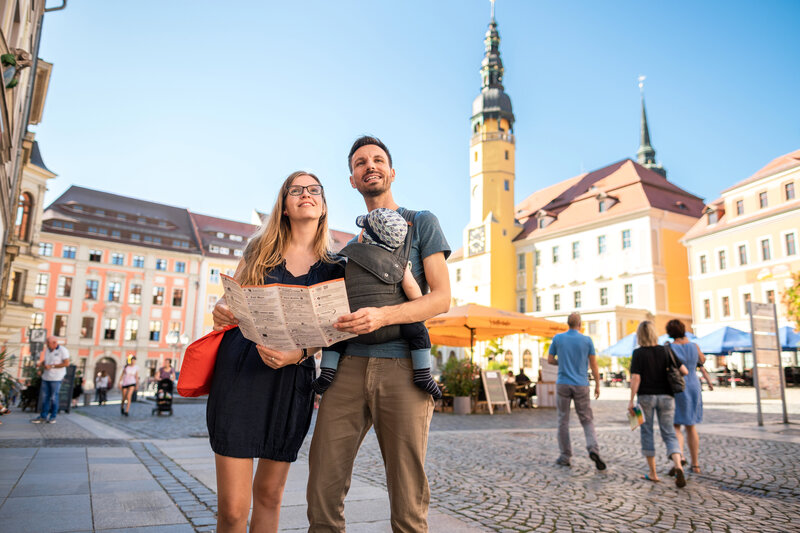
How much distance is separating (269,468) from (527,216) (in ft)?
191

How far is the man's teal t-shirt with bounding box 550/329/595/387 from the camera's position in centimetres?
741

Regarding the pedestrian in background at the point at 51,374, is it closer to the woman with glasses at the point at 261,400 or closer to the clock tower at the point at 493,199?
the woman with glasses at the point at 261,400

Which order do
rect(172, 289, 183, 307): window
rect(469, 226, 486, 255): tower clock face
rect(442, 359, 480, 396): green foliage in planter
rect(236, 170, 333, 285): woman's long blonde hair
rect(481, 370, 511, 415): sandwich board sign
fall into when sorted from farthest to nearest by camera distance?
rect(469, 226, 486, 255): tower clock face, rect(172, 289, 183, 307): window, rect(442, 359, 480, 396): green foliage in planter, rect(481, 370, 511, 415): sandwich board sign, rect(236, 170, 333, 285): woman's long blonde hair

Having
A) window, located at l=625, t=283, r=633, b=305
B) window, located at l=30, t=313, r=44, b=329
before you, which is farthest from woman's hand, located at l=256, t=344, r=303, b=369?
window, located at l=30, t=313, r=44, b=329

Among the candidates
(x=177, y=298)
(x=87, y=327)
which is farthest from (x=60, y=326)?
(x=177, y=298)

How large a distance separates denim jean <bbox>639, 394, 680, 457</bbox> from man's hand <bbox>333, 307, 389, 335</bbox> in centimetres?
511

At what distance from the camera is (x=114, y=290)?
1997 inches

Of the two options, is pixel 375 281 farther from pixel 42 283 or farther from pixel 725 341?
pixel 42 283

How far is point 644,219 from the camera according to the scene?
44.5m

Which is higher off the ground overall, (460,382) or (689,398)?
(689,398)

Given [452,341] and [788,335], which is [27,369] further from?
[788,335]

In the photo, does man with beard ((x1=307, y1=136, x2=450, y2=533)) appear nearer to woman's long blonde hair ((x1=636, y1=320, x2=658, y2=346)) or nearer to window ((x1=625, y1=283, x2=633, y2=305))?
woman's long blonde hair ((x1=636, y1=320, x2=658, y2=346))

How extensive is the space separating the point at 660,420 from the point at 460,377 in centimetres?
977

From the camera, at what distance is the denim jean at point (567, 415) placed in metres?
6.95
